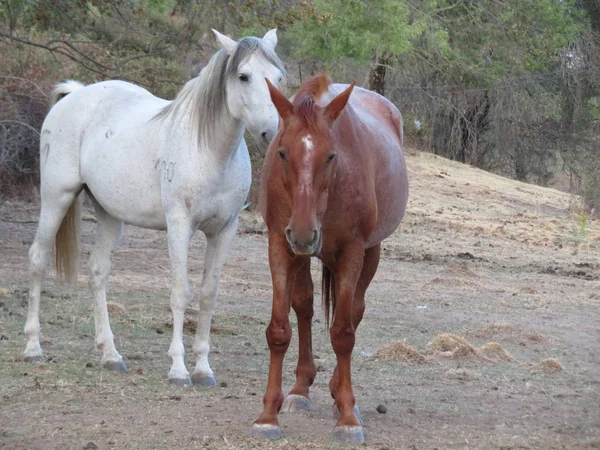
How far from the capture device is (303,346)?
18.0ft

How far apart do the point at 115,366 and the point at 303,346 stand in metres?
1.43

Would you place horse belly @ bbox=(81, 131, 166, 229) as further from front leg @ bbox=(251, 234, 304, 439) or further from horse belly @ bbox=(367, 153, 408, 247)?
front leg @ bbox=(251, 234, 304, 439)

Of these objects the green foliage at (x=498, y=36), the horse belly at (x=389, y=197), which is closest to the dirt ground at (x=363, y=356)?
the horse belly at (x=389, y=197)

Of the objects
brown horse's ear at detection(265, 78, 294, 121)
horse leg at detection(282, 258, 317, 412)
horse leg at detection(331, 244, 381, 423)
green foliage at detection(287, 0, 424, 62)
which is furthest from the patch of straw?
green foliage at detection(287, 0, 424, 62)

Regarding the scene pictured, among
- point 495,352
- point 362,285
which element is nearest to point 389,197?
point 362,285

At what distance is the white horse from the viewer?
589 cm

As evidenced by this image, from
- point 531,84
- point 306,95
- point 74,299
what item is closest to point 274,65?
point 306,95

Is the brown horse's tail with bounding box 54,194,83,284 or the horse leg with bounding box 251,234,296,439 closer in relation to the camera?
the horse leg with bounding box 251,234,296,439

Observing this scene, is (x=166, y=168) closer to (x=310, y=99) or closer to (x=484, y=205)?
(x=310, y=99)

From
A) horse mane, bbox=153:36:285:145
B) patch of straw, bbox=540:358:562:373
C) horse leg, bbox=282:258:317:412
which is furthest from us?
patch of straw, bbox=540:358:562:373

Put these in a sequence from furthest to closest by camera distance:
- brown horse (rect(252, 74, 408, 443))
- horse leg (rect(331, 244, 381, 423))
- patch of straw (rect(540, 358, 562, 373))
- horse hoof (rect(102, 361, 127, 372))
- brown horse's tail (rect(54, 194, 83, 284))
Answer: patch of straw (rect(540, 358, 562, 373))
brown horse's tail (rect(54, 194, 83, 284))
horse hoof (rect(102, 361, 127, 372))
horse leg (rect(331, 244, 381, 423))
brown horse (rect(252, 74, 408, 443))

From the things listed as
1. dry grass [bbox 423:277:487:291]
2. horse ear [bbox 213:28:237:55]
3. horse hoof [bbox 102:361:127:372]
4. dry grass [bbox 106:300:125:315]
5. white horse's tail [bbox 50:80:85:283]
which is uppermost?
horse ear [bbox 213:28:237:55]

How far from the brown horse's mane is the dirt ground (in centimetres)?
143

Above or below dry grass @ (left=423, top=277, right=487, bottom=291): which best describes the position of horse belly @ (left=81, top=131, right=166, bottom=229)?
above
